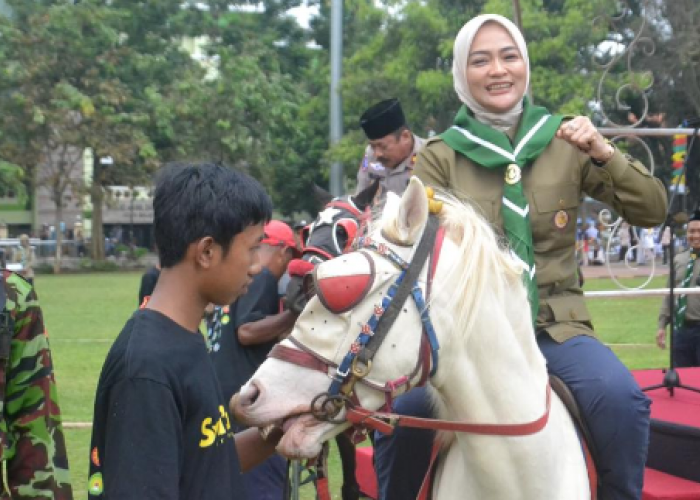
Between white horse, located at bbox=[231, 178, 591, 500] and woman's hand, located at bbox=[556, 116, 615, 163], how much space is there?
0.54 m

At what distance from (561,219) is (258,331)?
2.10 metres

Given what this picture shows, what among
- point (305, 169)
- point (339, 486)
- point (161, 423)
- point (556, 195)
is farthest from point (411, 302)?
point (305, 169)

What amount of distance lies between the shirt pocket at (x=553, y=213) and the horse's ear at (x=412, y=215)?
Answer: 862 millimetres

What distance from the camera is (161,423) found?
221cm

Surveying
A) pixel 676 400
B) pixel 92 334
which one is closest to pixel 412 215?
pixel 676 400

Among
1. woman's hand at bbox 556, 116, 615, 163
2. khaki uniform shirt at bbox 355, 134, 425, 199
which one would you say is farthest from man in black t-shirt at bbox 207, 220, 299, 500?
woman's hand at bbox 556, 116, 615, 163

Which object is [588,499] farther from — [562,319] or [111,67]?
[111,67]

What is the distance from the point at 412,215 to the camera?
2707mm

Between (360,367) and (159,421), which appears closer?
(159,421)

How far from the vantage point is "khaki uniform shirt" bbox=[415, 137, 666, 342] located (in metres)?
3.46

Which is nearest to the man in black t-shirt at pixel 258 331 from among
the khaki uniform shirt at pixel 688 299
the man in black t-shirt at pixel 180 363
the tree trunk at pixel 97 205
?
the man in black t-shirt at pixel 180 363

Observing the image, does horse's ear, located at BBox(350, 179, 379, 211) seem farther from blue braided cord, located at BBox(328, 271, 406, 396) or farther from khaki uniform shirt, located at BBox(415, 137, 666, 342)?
blue braided cord, located at BBox(328, 271, 406, 396)

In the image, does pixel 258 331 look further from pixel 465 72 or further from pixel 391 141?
pixel 465 72

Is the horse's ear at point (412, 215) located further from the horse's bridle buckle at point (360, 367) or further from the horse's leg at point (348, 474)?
the horse's leg at point (348, 474)
